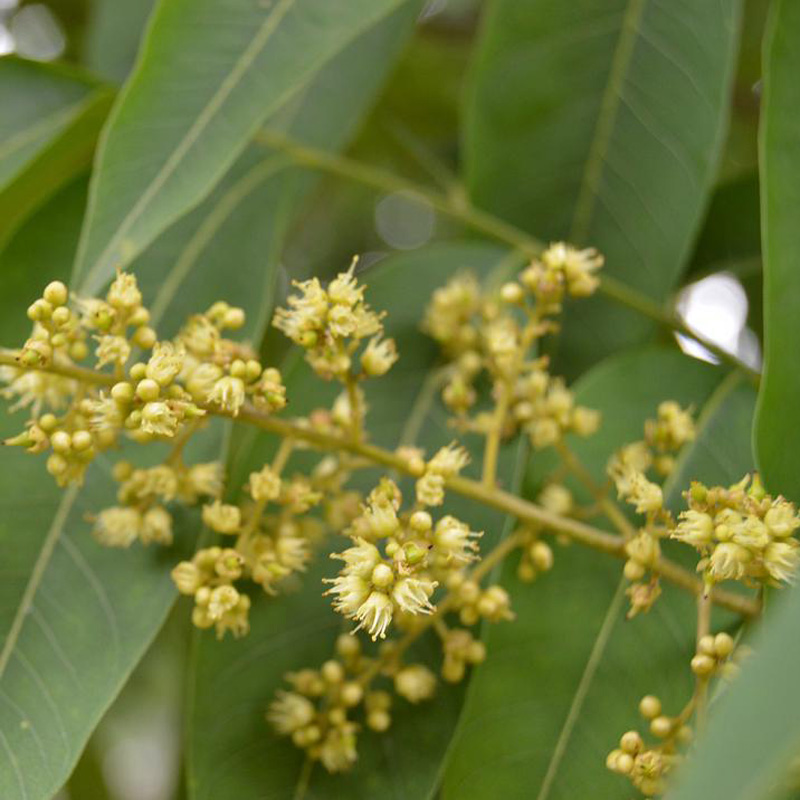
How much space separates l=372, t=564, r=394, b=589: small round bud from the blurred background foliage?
0.92 m

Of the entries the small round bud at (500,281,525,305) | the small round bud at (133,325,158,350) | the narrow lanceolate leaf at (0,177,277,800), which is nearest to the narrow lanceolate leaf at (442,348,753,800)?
the small round bud at (500,281,525,305)

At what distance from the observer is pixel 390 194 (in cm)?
296

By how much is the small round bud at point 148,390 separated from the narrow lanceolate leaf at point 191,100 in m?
0.16

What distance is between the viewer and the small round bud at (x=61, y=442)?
1173 mm

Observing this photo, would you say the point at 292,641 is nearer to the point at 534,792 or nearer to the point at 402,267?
the point at 534,792

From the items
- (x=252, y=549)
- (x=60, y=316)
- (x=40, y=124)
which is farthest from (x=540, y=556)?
(x=40, y=124)

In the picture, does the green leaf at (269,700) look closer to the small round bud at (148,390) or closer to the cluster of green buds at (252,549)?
the cluster of green buds at (252,549)

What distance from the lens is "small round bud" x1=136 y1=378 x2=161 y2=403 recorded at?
43.5 inches

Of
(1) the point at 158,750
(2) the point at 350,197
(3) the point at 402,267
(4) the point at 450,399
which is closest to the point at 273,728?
(4) the point at 450,399

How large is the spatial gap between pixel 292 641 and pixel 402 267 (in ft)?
2.01

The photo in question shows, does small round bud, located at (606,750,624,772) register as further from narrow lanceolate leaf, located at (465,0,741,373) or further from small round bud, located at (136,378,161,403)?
narrow lanceolate leaf, located at (465,0,741,373)

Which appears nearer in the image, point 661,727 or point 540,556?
point 661,727

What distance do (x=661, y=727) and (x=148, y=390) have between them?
0.59 meters

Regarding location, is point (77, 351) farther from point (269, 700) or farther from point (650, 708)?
point (650, 708)
